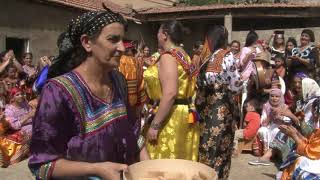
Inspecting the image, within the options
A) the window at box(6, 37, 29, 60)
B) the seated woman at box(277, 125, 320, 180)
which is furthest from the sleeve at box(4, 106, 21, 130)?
the window at box(6, 37, 29, 60)

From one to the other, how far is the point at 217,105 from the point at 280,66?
386 cm

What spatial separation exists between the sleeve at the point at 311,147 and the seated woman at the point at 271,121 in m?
1.88

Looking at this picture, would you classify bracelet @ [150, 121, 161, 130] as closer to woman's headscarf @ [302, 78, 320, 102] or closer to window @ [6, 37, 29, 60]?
woman's headscarf @ [302, 78, 320, 102]

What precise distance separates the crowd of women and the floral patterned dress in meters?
0.01

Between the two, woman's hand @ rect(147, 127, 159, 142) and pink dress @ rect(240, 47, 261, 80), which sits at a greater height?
pink dress @ rect(240, 47, 261, 80)

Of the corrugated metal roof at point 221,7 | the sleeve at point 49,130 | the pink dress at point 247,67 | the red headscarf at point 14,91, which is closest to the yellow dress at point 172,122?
the sleeve at point 49,130

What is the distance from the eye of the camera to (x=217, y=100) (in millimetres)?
4758

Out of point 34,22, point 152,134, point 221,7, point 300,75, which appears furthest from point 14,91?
point 221,7

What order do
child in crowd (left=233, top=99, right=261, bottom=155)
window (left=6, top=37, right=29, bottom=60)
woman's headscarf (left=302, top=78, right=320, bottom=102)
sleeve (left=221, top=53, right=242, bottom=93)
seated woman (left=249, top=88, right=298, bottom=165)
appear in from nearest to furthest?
→ sleeve (left=221, top=53, right=242, bottom=93), woman's headscarf (left=302, top=78, right=320, bottom=102), seated woman (left=249, top=88, right=298, bottom=165), child in crowd (left=233, top=99, right=261, bottom=155), window (left=6, top=37, right=29, bottom=60)

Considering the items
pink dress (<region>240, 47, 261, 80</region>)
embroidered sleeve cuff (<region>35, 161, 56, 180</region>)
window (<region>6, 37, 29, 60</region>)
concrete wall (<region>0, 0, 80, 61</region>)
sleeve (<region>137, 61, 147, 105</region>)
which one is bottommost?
embroidered sleeve cuff (<region>35, 161, 56, 180</region>)

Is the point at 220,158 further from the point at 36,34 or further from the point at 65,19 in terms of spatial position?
the point at 65,19

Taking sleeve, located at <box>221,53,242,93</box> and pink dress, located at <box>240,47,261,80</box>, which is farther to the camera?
pink dress, located at <box>240,47,261,80</box>

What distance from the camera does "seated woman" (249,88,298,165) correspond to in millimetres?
6766

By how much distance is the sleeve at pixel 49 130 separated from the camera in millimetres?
1863
